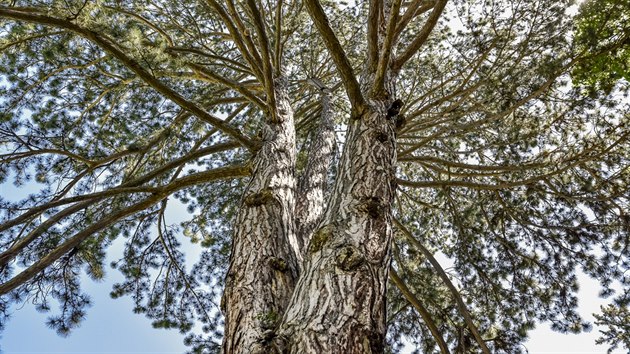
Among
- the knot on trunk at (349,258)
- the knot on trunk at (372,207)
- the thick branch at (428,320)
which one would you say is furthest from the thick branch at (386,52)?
the thick branch at (428,320)

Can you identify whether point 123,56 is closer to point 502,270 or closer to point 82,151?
point 82,151

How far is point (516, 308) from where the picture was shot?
15.4 ft

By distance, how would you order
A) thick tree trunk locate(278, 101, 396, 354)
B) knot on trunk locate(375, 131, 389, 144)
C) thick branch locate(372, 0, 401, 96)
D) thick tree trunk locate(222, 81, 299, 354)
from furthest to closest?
1. knot on trunk locate(375, 131, 389, 144)
2. thick branch locate(372, 0, 401, 96)
3. thick tree trunk locate(222, 81, 299, 354)
4. thick tree trunk locate(278, 101, 396, 354)

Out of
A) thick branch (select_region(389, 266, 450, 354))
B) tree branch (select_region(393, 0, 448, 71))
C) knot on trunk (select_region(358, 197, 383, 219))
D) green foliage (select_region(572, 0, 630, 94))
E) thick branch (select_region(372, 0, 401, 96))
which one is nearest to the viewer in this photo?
knot on trunk (select_region(358, 197, 383, 219))

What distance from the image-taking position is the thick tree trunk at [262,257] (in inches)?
81.3

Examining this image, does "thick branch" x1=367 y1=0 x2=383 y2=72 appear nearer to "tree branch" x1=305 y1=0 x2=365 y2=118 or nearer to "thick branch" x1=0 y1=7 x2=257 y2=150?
"tree branch" x1=305 y1=0 x2=365 y2=118

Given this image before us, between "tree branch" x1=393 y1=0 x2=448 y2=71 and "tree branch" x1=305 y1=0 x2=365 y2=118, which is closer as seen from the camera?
"tree branch" x1=305 y1=0 x2=365 y2=118

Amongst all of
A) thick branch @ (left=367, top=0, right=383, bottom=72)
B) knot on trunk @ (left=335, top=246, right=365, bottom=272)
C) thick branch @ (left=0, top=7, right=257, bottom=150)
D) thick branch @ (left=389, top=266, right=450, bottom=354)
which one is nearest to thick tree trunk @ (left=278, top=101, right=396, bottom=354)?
knot on trunk @ (left=335, top=246, right=365, bottom=272)

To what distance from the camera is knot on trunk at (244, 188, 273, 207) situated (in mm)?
2855

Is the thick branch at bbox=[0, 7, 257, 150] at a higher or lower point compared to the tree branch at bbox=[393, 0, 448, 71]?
lower

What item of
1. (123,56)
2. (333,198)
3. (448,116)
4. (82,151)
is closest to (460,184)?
(448,116)

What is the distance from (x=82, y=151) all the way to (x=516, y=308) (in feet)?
17.1

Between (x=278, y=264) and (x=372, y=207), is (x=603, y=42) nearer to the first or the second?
(x=372, y=207)

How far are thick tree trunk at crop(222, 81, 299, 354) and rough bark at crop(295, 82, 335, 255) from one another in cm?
31
